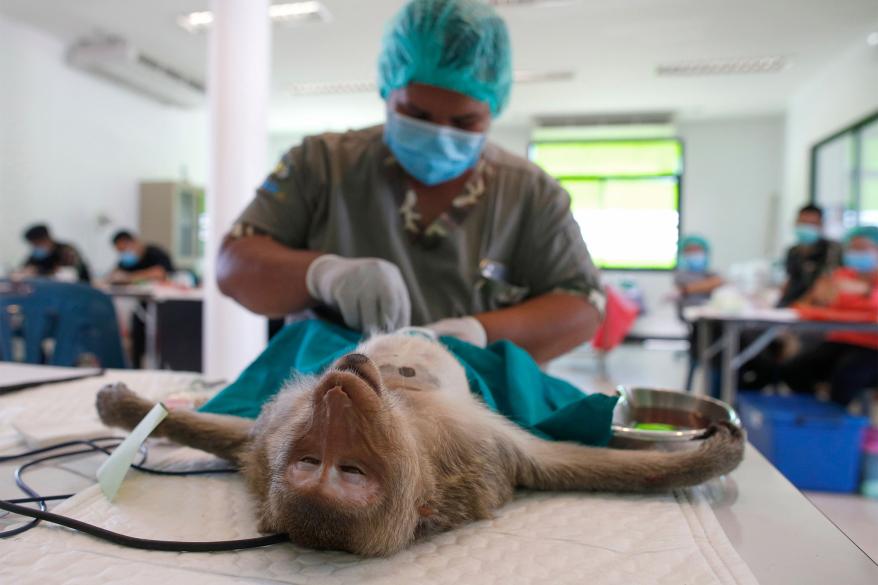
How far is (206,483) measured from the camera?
29.7 inches

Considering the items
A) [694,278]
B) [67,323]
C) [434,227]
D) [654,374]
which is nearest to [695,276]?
[694,278]

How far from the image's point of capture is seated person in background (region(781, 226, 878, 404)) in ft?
10.4

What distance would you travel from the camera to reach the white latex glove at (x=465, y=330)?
987 mm

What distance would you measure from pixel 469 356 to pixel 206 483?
1.33 ft

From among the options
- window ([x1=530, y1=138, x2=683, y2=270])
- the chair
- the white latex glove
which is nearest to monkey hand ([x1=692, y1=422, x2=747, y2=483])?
Result: the white latex glove

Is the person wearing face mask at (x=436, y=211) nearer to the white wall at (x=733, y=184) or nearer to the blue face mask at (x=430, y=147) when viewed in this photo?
the blue face mask at (x=430, y=147)

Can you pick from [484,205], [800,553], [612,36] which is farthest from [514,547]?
[612,36]

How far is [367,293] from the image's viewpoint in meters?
0.97

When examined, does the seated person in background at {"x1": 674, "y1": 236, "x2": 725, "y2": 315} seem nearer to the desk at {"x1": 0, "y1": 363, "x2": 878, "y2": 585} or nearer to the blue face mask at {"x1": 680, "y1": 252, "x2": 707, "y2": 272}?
the blue face mask at {"x1": 680, "y1": 252, "x2": 707, "y2": 272}

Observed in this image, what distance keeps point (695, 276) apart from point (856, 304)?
296 centimetres

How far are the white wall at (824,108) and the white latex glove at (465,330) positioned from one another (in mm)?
5845

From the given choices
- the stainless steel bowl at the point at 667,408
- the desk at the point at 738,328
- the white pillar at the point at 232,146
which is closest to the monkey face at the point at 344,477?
the stainless steel bowl at the point at 667,408

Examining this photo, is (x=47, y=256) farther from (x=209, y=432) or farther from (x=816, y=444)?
(x=816, y=444)

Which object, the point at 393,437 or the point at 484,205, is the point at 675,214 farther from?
the point at 393,437
